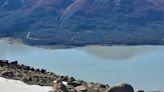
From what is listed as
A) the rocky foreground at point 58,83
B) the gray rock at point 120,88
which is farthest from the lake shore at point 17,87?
the gray rock at point 120,88

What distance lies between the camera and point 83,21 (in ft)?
451

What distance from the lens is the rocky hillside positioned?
382 ft

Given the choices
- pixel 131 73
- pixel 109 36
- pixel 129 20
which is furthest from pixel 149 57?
pixel 129 20

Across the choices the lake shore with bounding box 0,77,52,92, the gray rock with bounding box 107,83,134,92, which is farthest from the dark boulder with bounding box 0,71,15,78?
the gray rock with bounding box 107,83,134,92

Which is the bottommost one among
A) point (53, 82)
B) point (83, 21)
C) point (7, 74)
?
point (83, 21)

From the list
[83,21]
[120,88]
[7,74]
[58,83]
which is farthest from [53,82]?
[83,21]

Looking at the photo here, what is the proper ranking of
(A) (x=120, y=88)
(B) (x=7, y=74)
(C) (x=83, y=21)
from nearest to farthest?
(A) (x=120, y=88), (B) (x=7, y=74), (C) (x=83, y=21)

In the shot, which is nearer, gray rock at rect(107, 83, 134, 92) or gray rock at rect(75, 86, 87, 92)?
gray rock at rect(107, 83, 134, 92)

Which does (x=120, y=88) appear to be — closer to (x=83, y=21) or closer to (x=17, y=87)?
(x=17, y=87)

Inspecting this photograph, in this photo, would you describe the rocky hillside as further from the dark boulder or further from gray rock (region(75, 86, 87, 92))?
gray rock (region(75, 86, 87, 92))

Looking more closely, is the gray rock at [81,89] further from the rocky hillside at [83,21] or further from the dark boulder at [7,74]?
the rocky hillside at [83,21]

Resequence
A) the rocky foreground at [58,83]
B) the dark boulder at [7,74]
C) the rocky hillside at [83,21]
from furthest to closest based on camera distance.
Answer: the rocky hillside at [83,21], the dark boulder at [7,74], the rocky foreground at [58,83]

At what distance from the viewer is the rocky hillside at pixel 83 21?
4582 inches

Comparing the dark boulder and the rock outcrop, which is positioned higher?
the dark boulder
